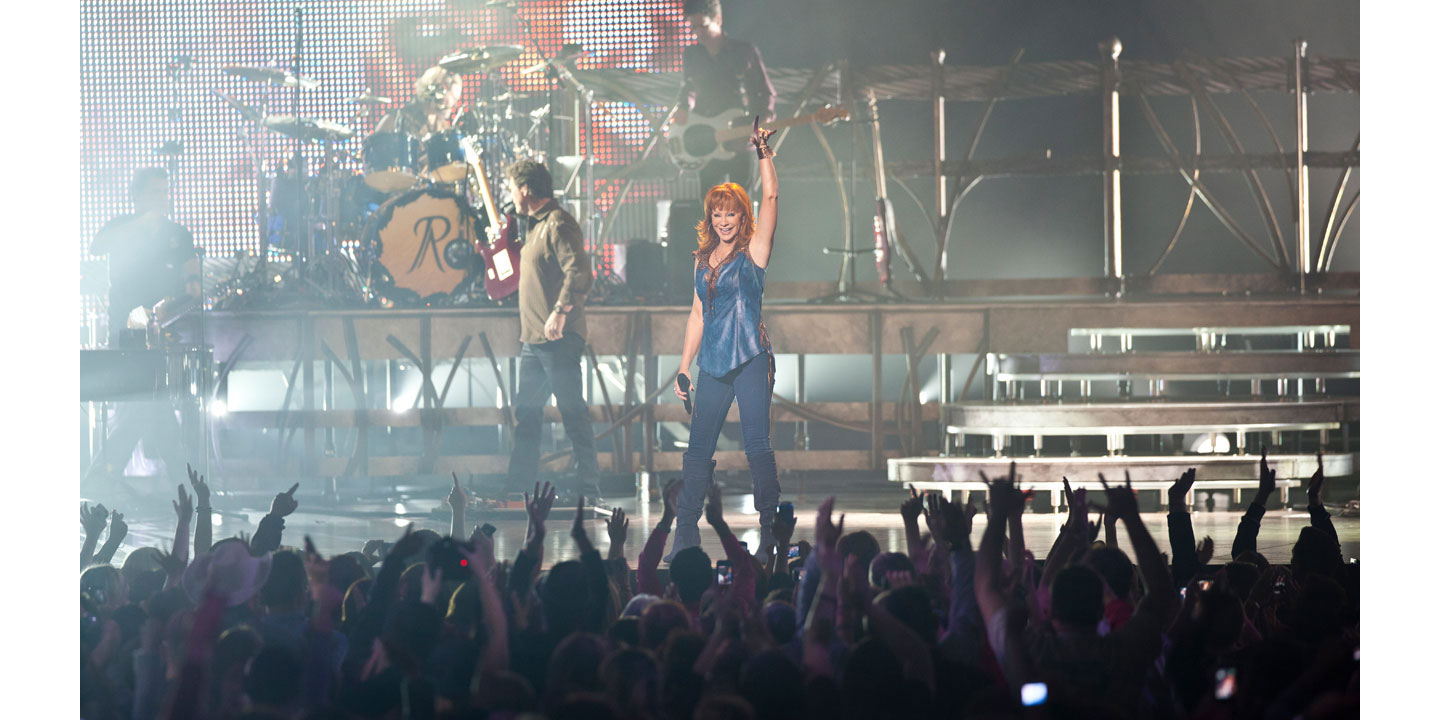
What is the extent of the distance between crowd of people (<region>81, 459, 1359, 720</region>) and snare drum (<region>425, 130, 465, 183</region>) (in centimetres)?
556

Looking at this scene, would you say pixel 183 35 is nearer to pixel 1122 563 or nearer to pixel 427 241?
pixel 427 241

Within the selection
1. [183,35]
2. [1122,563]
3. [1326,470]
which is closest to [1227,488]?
[1326,470]

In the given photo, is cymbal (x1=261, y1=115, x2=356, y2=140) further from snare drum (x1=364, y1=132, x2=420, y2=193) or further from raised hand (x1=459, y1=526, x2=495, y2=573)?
raised hand (x1=459, y1=526, x2=495, y2=573)

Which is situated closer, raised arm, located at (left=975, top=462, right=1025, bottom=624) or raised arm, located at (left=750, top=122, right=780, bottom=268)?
raised arm, located at (left=975, top=462, right=1025, bottom=624)

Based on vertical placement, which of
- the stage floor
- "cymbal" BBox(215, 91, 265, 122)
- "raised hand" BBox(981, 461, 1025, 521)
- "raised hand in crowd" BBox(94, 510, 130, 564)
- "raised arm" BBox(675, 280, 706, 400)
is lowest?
the stage floor

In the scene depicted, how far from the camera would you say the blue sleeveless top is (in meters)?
Answer: 4.32

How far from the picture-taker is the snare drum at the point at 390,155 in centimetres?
816

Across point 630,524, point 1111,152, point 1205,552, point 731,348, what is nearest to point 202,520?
point 731,348

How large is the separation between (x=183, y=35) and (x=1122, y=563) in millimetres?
7984

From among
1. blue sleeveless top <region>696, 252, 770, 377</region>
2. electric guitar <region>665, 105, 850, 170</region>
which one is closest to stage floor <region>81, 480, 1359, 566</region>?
blue sleeveless top <region>696, 252, 770, 377</region>

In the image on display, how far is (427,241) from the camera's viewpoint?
7.77 metres

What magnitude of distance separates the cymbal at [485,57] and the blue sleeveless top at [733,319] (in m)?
3.88

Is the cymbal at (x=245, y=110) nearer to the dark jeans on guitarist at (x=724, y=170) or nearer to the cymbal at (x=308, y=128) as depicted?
the cymbal at (x=308, y=128)
